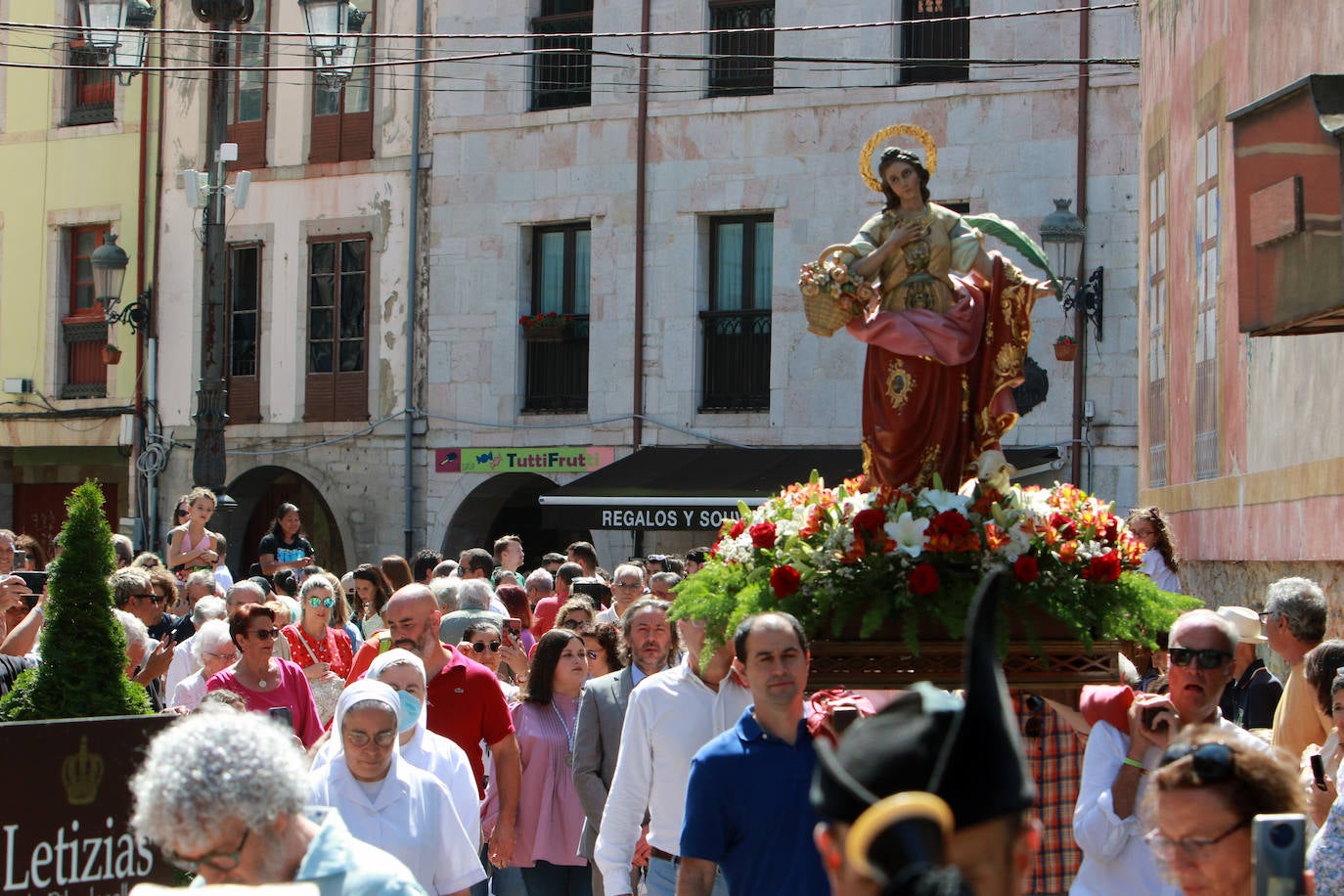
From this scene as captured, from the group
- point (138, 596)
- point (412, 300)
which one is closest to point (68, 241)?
point (412, 300)

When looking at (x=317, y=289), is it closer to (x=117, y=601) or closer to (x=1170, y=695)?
(x=117, y=601)

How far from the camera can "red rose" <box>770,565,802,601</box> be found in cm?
641

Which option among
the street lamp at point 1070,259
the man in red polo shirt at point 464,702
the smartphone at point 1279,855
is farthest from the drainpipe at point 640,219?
the smartphone at point 1279,855

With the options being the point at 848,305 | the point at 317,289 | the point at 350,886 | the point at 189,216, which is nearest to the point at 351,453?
the point at 317,289

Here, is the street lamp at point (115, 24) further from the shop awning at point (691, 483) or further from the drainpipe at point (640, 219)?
the shop awning at point (691, 483)

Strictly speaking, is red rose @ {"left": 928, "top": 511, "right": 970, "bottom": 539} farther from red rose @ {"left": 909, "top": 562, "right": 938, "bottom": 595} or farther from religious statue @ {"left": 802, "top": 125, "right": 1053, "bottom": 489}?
religious statue @ {"left": 802, "top": 125, "right": 1053, "bottom": 489}

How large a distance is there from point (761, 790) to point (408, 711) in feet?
5.29

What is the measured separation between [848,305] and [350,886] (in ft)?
11.6

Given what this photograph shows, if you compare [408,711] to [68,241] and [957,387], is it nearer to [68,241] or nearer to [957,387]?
[957,387]

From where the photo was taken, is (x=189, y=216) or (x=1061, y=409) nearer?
(x=1061, y=409)

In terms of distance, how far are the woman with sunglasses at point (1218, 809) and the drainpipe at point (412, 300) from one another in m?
22.0

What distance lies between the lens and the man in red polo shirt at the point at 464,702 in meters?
8.45

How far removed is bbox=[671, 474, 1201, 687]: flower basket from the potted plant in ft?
59.7

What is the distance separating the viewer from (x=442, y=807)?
20.8ft
